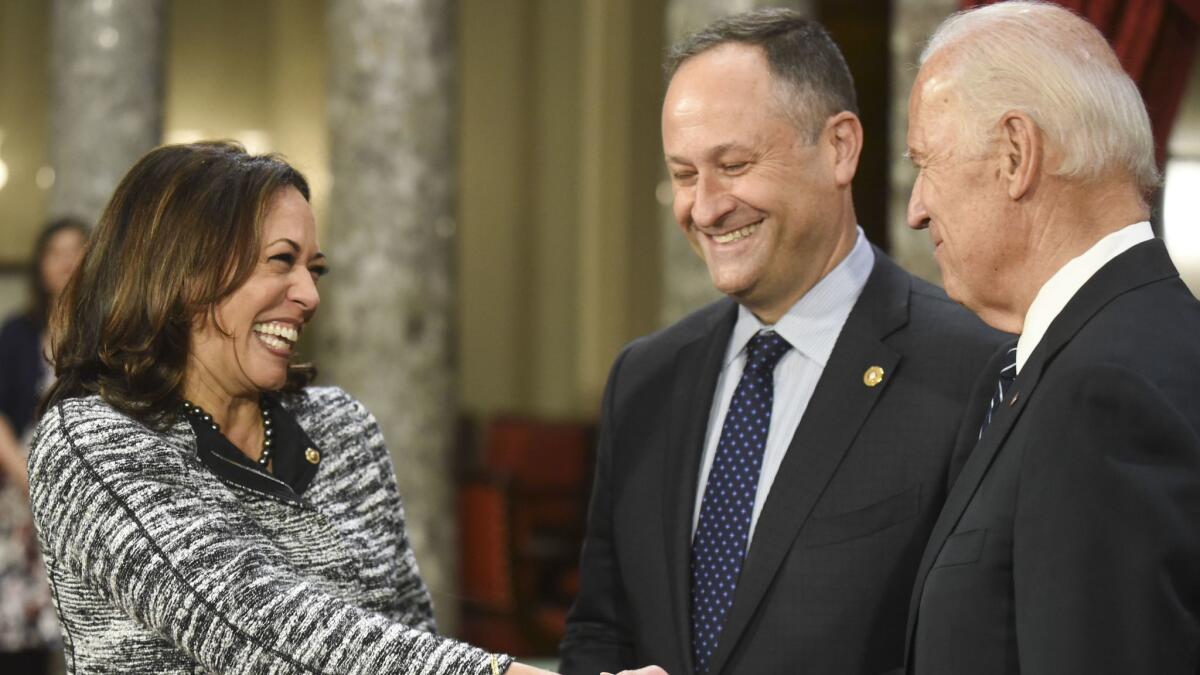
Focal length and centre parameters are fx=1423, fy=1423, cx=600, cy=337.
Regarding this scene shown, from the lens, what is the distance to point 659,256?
8.76 m

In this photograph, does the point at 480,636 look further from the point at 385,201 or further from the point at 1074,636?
the point at 1074,636

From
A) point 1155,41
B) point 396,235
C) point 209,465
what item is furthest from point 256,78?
point 209,465

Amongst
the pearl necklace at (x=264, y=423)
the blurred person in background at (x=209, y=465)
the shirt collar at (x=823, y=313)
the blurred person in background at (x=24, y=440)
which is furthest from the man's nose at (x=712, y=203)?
the blurred person in background at (x=24, y=440)

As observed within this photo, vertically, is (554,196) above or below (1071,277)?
below

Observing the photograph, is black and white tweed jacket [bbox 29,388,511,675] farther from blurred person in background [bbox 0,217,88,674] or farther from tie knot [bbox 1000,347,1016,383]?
blurred person in background [bbox 0,217,88,674]

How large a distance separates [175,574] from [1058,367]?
1.06 metres

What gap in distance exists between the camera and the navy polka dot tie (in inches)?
79.7

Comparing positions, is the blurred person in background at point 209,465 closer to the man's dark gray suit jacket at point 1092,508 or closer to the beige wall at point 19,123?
the man's dark gray suit jacket at point 1092,508

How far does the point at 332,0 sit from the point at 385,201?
805 millimetres

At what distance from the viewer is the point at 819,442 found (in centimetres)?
199

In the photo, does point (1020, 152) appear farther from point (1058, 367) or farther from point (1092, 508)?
point (1092, 508)

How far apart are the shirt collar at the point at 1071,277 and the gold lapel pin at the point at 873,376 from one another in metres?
0.47

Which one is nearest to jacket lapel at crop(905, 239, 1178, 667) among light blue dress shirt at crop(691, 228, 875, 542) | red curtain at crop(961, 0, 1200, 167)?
light blue dress shirt at crop(691, 228, 875, 542)

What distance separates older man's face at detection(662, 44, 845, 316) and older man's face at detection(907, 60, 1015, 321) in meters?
0.41
